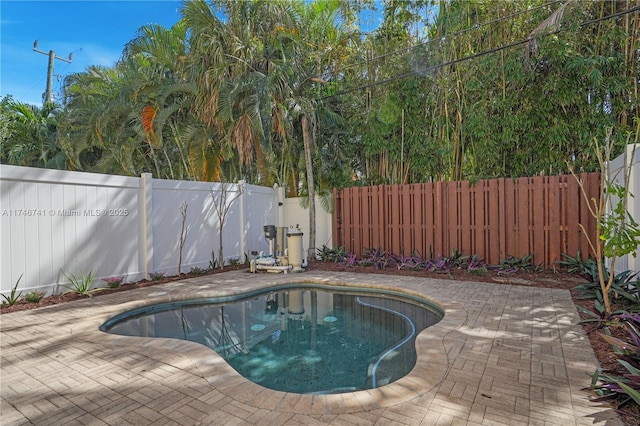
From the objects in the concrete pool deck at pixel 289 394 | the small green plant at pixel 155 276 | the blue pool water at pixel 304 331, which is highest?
the small green plant at pixel 155 276

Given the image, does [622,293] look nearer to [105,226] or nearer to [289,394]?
[289,394]

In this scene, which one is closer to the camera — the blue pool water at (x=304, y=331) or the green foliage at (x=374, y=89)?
the blue pool water at (x=304, y=331)

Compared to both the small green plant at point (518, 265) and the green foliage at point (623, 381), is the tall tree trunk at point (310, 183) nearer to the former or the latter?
the small green plant at point (518, 265)

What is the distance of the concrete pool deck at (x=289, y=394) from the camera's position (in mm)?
1995

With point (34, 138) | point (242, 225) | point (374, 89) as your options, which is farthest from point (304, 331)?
point (34, 138)

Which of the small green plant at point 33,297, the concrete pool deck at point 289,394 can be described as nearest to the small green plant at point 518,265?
the concrete pool deck at point 289,394

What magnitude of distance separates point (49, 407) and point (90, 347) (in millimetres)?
1106

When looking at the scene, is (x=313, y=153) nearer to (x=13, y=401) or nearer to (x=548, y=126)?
(x=548, y=126)

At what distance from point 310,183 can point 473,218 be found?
391 cm

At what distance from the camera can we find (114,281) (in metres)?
5.71

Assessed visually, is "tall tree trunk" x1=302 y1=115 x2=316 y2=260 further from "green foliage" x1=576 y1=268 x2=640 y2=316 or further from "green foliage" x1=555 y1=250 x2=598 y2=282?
"green foliage" x1=576 y1=268 x2=640 y2=316

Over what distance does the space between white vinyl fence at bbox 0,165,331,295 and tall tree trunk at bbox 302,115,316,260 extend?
1520 mm

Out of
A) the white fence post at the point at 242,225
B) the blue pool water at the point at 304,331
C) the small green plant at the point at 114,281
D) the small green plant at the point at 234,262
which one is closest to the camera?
the blue pool water at the point at 304,331

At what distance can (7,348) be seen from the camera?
316 centimetres
